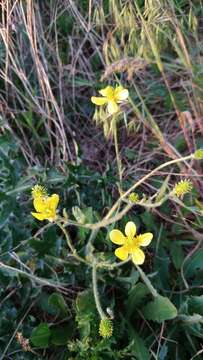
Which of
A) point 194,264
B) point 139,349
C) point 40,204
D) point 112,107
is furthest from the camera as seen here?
point 194,264

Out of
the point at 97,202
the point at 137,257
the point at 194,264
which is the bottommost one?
the point at 194,264

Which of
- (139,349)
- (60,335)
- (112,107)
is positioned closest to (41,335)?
(60,335)

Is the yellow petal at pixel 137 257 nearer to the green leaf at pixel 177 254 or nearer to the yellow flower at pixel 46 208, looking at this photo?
the yellow flower at pixel 46 208

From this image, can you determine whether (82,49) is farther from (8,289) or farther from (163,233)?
(8,289)

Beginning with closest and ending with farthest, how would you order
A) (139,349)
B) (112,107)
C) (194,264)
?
(112,107), (139,349), (194,264)

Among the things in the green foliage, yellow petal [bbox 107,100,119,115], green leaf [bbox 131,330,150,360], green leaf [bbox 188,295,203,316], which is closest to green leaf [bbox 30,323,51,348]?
the green foliage

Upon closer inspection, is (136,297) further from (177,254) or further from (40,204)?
(40,204)
